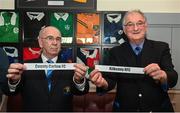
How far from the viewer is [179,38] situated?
321cm

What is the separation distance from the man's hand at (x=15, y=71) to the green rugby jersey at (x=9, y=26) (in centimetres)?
115

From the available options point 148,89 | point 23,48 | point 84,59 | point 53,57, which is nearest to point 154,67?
point 148,89

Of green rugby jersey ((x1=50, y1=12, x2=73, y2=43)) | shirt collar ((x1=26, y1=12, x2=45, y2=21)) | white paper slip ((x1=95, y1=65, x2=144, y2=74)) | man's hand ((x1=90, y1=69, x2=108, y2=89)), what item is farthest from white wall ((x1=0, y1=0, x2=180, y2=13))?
man's hand ((x1=90, y1=69, x2=108, y2=89))

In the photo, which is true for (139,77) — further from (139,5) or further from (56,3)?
(56,3)

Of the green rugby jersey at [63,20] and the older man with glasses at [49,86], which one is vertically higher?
the green rugby jersey at [63,20]

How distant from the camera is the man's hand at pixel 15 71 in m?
1.97

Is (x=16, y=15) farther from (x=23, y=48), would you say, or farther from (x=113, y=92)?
(x=113, y=92)

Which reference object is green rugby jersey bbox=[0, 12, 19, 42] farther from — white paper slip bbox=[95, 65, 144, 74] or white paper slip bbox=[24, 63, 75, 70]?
white paper slip bbox=[95, 65, 144, 74]

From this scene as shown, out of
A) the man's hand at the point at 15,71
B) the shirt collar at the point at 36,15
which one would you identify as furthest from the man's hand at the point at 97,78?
the shirt collar at the point at 36,15

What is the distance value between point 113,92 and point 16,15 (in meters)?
1.28

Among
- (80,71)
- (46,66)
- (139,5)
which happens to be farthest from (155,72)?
(139,5)

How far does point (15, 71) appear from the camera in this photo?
1.98 meters

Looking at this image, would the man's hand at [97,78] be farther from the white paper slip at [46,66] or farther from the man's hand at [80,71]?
the white paper slip at [46,66]

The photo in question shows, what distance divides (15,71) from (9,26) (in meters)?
1.29
